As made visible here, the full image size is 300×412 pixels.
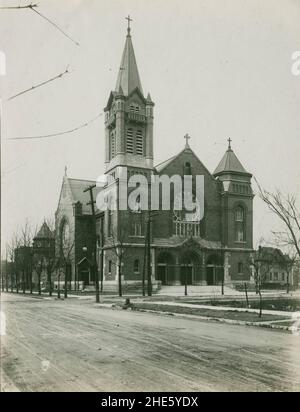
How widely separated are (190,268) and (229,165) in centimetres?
1174

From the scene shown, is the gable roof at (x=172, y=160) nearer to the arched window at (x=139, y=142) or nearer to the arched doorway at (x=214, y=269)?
the arched window at (x=139, y=142)

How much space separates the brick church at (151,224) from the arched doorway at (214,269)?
0.10m

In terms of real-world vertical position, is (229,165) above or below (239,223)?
above

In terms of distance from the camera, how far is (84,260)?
51844 mm

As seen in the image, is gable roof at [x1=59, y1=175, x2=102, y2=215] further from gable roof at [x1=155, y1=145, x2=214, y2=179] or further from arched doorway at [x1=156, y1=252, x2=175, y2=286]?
arched doorway at [x1=156, y1=252, x2=175, y2=286]

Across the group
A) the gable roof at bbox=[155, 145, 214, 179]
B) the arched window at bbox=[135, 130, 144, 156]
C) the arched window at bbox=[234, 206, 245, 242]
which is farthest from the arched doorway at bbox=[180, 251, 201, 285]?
the arched window at bbox=[135, 130, 144, 156]

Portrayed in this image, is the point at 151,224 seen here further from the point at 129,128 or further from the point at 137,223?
the point at 129,128

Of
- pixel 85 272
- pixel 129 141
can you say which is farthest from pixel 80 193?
pixel 129 141

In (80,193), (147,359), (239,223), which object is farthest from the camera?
(80,193)

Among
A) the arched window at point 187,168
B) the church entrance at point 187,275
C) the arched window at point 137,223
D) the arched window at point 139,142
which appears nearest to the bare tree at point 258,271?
the church entrance at point 187,275

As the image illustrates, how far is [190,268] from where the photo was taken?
48969 mm

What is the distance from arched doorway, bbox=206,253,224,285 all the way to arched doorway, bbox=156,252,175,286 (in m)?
4.14
